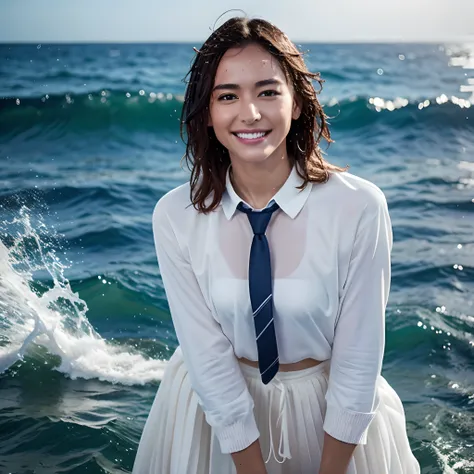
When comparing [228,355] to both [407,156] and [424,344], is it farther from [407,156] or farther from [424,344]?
[407,156]

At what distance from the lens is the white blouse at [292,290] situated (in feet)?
6.58

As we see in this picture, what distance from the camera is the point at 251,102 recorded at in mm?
2016

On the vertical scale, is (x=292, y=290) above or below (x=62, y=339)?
above

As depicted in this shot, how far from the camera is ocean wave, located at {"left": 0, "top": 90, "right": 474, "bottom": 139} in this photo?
39.8 ft

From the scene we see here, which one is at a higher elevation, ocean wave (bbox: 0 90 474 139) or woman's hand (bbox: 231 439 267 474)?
woman's hand (bbox: 231 439 267 474)

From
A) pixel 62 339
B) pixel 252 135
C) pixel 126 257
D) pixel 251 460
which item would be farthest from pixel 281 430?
pixel 126 257

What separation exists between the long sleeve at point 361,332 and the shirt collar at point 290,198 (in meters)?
0.17

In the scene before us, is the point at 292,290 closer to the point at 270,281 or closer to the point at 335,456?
the point at 270,281

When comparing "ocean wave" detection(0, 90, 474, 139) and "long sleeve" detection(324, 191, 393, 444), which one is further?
"ocean wave" detection(0, 90, 474, 139)

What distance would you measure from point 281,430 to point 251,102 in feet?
2.90

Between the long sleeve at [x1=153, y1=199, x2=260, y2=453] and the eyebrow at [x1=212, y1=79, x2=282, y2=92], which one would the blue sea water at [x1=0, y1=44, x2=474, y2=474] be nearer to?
the long sleeve at [x1=153, y1=199, x2=260, y2=453]

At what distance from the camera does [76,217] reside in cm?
786

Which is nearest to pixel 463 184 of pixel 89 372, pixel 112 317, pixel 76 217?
pixel 76 217

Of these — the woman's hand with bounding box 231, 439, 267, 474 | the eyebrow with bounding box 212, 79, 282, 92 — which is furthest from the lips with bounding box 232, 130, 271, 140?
the woman's hand with bounding box 231, 439, 267, 474
